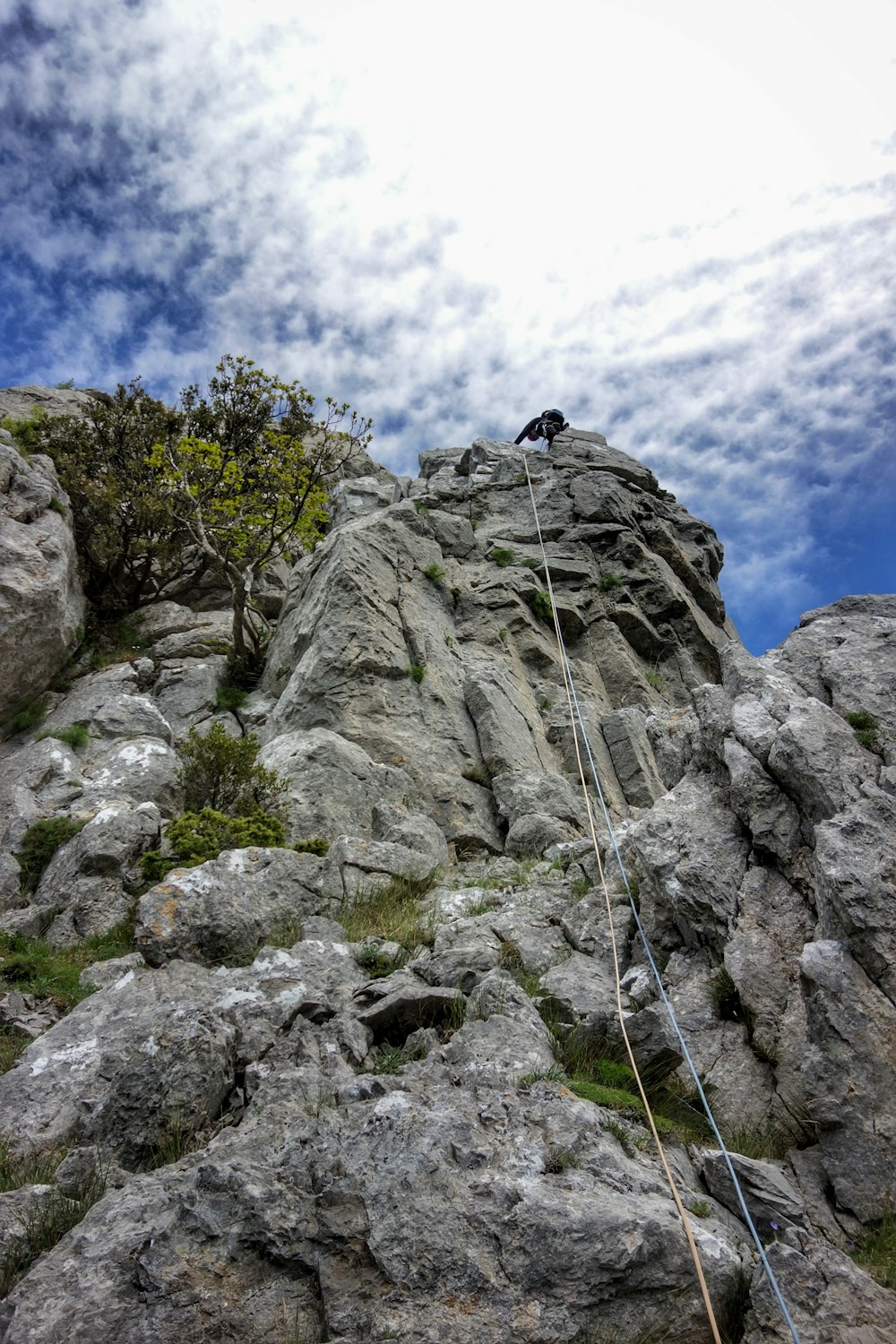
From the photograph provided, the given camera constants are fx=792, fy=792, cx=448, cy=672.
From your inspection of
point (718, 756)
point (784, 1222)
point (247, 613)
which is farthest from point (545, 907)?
point (247, 613)

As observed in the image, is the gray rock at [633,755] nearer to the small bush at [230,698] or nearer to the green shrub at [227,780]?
the green shrub at [227,780]

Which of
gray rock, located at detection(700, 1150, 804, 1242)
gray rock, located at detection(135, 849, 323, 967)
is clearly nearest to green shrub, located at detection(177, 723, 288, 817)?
gray rock, located at detection(135, 849, 323, 967)

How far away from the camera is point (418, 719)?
1617cm

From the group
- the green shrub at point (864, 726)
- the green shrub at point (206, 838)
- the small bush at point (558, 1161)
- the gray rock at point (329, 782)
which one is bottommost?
the small bush at point (558, 1161)

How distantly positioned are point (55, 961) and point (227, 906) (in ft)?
7.51

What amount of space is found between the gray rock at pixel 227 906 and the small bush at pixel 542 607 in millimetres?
12092

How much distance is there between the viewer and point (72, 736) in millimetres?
15562

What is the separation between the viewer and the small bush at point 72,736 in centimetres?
1549

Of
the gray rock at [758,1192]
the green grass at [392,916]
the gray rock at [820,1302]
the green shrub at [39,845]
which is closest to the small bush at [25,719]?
the green shrub at [39,845]

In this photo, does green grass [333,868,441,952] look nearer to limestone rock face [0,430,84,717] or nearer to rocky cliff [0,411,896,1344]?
rocky cliff [0,411,896,1344]

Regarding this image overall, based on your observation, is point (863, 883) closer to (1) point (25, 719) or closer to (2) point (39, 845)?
(2) point (39, 845)

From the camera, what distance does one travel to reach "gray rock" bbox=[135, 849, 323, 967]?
31.6ft

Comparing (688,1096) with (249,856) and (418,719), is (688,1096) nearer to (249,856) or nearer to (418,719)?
(249,856)

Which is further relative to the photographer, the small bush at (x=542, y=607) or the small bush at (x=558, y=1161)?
the small bush at (x=542, y=607)
